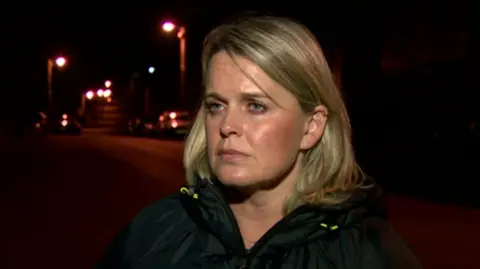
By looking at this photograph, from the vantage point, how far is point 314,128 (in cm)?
212

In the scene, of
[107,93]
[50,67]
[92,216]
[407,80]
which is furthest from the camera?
[107,93]

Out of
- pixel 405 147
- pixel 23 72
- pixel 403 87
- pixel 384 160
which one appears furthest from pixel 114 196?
pixel 23 72

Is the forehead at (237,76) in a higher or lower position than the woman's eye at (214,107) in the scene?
higher

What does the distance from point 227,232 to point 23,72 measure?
4693 cm

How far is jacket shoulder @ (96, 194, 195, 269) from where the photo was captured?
2.11 meters

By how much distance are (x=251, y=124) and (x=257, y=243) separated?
0.32 metres

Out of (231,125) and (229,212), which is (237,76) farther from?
(229,212)

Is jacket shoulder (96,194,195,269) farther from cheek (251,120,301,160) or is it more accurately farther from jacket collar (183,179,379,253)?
cheek (251,120,301,160)

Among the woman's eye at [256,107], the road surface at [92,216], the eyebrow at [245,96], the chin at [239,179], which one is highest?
the eyebrow at [245,96]

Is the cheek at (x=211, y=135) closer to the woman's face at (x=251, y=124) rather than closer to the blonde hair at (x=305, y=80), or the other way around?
the woman's face at (x=251, y=124)

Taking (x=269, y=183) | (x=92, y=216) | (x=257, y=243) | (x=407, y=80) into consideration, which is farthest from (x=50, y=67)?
(x=257, y=243)

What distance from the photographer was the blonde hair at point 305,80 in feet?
6.47

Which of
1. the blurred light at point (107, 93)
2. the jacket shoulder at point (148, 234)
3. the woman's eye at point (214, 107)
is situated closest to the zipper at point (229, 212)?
the jacket shoulder at point (148, 234)

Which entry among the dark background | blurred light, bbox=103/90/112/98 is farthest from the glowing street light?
the dark background
